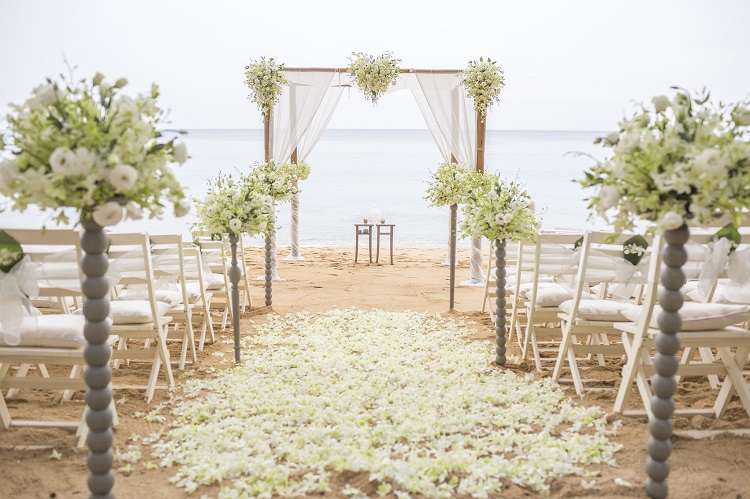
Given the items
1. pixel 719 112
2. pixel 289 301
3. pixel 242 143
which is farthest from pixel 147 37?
pixel 242 143

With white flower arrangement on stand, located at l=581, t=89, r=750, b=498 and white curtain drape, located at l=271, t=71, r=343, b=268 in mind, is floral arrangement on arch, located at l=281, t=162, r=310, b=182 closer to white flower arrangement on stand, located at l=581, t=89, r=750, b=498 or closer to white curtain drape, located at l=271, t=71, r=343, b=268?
white curtain drape, located at l=271, t=71, r=343, b=268

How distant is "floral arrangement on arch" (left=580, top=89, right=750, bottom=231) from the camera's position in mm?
2393

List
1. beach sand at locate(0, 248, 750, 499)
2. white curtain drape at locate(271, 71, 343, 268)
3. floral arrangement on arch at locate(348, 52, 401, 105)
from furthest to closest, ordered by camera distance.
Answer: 1. white curtain drape at locate(271, 71, 343, 268)
2. floral arrangement on arch at locate(348, 52, 401, 105)
3. beach sand at locate(0, 248, 750, 499)

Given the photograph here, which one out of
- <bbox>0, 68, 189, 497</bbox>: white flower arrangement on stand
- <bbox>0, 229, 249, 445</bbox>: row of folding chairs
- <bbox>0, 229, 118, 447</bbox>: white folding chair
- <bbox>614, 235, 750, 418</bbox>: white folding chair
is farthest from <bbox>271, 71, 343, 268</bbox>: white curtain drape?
<bbox>0, 68, 189, 497</bbox>: white flower arrangement on stand

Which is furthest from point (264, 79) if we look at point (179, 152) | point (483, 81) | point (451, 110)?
point (179, 152)

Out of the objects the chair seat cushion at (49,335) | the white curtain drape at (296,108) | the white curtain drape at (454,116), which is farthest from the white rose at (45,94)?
the white curtain drape at (296,108)

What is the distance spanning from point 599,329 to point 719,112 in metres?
2.00

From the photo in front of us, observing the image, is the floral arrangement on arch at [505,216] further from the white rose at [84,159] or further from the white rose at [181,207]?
the white rose at [84,159]

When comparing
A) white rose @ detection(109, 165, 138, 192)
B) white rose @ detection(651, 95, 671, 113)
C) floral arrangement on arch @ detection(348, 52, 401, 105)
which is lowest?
white rose @ detection(109, 165, 138, 192)

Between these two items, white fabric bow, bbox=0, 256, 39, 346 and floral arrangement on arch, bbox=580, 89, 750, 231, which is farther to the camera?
white fabric bow, bbox=0, 256, 39, 346

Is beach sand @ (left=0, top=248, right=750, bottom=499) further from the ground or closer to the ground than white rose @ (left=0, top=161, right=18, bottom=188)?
closer to the ground

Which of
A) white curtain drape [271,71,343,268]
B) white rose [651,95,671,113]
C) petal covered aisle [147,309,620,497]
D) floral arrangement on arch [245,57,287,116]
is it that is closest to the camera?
white rose [651,95,671,113]

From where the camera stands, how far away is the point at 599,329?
422 centimetres

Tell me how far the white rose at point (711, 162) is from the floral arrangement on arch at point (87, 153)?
6.42ft
